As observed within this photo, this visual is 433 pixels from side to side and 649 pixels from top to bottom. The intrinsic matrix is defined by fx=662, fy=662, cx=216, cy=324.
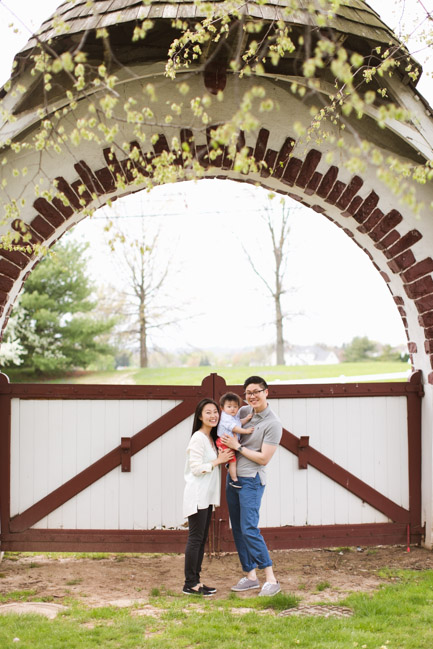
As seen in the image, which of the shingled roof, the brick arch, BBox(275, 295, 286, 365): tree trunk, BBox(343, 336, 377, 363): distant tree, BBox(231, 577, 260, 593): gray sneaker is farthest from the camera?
BBox(343, 336, 377, 363): distant tree

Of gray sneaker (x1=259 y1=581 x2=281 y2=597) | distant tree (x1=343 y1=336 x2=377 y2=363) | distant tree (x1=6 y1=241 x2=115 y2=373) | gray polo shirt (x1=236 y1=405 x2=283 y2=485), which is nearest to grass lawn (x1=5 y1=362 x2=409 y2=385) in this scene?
distant tree (x1=6 y1=241 x2=115 y2=373)

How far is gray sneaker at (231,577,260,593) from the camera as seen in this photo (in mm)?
4992

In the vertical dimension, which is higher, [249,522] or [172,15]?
[172,15]

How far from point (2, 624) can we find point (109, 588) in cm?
106

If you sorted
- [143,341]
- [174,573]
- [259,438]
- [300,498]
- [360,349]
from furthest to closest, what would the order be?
[360,349] → [143,341] → [300,498] → [174,573] → [259,438]

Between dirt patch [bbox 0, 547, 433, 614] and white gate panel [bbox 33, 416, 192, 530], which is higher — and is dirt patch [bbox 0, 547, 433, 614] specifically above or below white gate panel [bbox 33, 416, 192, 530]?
below

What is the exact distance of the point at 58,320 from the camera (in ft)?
76.1

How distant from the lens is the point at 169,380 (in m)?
22.7

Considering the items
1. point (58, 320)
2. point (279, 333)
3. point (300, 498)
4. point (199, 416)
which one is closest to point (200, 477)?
point (199, 416)

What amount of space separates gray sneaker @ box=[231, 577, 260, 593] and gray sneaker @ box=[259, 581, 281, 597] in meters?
0.15

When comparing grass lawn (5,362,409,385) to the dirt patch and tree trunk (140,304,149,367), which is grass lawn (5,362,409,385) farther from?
the dirt patch

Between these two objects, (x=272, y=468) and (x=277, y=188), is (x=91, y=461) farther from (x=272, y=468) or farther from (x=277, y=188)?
(x=277, y=188)

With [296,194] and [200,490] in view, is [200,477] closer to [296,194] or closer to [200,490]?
[200,490]

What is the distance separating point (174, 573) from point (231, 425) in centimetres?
149
